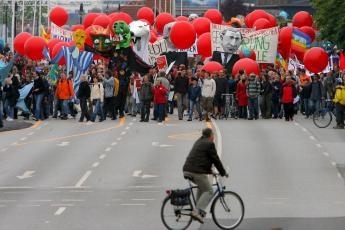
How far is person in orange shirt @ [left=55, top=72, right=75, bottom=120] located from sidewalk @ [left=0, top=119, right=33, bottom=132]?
1.51m

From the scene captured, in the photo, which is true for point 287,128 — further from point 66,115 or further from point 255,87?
point 66,115

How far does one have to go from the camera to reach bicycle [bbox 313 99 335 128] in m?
36.2

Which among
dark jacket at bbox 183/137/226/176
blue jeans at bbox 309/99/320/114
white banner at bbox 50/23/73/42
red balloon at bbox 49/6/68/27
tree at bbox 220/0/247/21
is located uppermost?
tree at bbox 220/0/247/21

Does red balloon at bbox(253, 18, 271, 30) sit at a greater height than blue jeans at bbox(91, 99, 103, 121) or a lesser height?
greater

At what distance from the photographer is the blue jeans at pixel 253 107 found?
38688mm

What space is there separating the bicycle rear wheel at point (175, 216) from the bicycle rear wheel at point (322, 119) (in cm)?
1788

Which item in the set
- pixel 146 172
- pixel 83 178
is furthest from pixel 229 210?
pixel 146 172

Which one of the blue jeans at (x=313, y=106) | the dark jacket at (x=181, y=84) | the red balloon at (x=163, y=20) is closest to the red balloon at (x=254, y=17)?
the red balloon at (x=163, y=20)

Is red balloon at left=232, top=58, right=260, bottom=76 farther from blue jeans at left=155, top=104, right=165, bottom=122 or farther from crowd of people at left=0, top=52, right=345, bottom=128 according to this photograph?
blue jeans at left=155, top=104, right=165, bottom=122

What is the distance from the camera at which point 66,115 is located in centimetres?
3894

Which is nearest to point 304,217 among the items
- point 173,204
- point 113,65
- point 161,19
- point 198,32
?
point 173,204

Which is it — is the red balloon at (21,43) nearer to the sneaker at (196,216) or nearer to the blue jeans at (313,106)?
the blue jeans at (313,106)

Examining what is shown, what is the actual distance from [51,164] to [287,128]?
10.3 meters

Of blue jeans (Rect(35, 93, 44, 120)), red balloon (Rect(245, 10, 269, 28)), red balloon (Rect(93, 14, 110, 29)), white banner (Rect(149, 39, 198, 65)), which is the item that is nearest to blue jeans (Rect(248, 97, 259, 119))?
blue jeans (Rect(35, 93, 44, 120))
